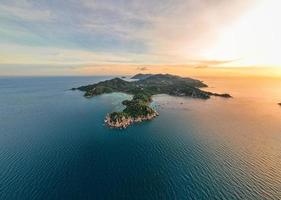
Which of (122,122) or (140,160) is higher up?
(122,122)

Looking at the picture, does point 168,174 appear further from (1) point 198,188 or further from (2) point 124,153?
(2) point 124,153

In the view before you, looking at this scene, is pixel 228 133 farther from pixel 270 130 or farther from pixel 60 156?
pixel 60 156

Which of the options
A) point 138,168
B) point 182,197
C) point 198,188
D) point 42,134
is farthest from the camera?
point 42,134

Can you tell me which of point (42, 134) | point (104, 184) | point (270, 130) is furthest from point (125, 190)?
point (270, 130)

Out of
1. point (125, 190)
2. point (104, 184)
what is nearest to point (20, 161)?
point (104, 184)

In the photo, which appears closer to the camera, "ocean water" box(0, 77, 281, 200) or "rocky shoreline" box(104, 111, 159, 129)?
"ocean water" box(0, 77, 281, 200)

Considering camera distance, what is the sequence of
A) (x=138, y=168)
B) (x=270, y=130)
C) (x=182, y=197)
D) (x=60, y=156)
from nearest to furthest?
1. (x=182, y=197)
2. (x=138, y=168)
3. (x=60, y=156)
4. (x=270, y=130)

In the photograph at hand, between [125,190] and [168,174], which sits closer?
[125,190]

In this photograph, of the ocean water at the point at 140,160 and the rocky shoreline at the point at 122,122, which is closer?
the ocean water at the point at 140,160

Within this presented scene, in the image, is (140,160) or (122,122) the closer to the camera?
(140,160)
